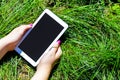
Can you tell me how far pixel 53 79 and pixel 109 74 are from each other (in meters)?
0.37

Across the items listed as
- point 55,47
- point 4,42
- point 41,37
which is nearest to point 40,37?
point 41,37

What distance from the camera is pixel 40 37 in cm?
260

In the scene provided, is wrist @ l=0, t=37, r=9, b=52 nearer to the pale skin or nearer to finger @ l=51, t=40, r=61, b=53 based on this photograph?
the pale skin

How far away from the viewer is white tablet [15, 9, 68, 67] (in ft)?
8.45

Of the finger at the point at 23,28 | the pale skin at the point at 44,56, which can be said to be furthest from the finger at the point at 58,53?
the finger at the point at 23,28

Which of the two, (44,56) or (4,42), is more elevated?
(4,42)

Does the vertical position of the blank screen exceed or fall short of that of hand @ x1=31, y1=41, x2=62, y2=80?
it exceeds it

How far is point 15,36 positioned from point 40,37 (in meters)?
0.17

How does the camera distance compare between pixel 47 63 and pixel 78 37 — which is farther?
pixel 78 37

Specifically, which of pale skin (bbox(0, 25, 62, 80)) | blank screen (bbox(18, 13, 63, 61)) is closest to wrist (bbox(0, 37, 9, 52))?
pale skin (bbox(0, 25, 62, 80))

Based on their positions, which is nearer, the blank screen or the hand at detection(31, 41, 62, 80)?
the hand at detection(31, 41, 62, 80)

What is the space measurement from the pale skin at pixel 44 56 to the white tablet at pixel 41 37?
34 mm

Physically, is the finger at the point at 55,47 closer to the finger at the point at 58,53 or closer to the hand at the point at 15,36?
the finger at the point at 58,53

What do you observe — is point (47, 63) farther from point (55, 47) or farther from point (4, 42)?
point (4, 42)
